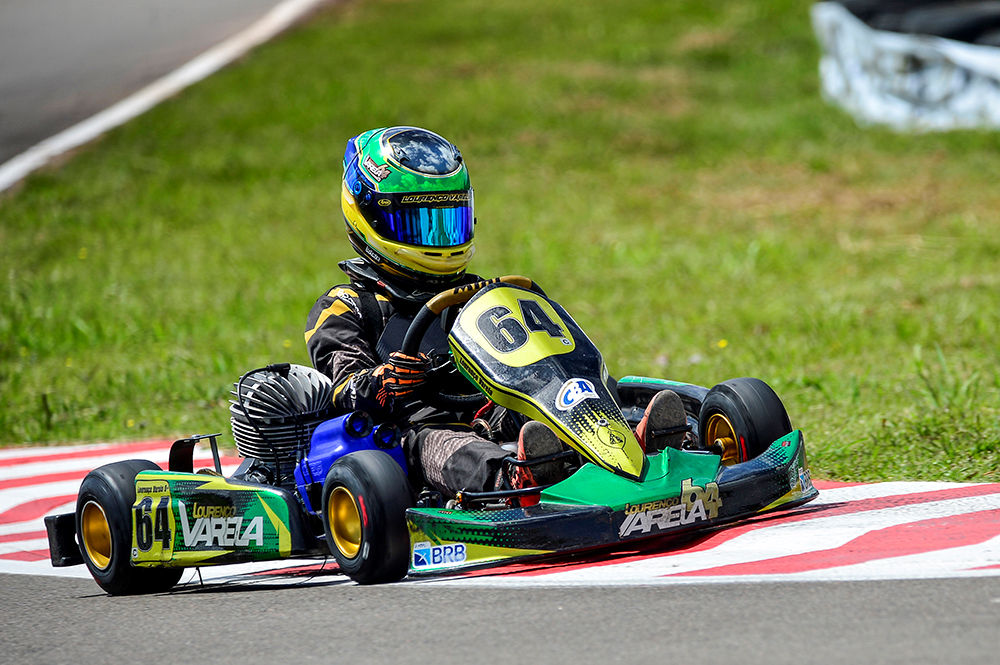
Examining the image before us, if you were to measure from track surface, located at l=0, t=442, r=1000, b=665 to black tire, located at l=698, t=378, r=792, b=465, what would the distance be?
0.90 ft

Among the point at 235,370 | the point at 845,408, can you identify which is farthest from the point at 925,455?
the point at 235,370

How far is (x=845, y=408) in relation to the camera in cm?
610

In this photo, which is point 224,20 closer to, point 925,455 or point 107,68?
point 107,68

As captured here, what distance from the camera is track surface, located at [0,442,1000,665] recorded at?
2.86m

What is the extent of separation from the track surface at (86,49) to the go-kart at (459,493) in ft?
37.4

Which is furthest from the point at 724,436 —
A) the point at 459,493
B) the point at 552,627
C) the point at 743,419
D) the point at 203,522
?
the point at 203,522

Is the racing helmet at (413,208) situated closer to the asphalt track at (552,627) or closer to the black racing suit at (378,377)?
the black racing suit at (378,377)

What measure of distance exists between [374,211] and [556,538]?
152cm

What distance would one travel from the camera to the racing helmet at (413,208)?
447 centimetres

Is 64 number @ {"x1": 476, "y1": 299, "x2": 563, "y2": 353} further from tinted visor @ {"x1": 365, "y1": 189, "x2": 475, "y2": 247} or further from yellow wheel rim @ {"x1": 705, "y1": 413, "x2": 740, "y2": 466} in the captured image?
yellow wheel rim @ {"x1": 705, "y1": 413, "x2": 740, "y2": 466}

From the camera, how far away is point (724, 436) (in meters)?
4.40

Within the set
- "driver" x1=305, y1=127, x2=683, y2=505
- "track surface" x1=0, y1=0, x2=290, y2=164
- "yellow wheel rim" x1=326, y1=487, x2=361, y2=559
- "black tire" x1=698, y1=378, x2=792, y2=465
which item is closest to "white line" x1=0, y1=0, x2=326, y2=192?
"track surface" x1=0, y1=0, x2=290, y2=164

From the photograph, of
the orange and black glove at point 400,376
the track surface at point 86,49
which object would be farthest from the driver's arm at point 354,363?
the track surface at point 86,49

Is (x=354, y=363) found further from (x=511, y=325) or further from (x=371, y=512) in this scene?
(x=371, y=512)
